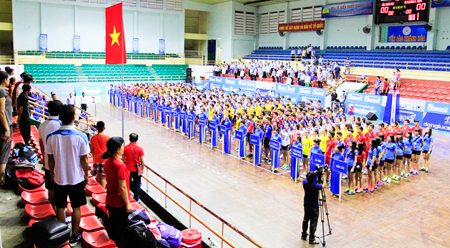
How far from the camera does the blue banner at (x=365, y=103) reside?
2039cm

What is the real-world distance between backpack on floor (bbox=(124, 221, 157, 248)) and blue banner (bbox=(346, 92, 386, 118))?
62.8 ft

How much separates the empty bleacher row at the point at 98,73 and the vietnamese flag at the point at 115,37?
25793 mm

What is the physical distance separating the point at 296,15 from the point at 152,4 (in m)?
16.0

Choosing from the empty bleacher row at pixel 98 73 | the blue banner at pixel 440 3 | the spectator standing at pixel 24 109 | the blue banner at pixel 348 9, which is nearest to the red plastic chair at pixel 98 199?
the spectator standing at pixel 24 109

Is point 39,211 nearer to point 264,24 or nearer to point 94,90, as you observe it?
point 94,90

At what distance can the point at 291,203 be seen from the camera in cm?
884

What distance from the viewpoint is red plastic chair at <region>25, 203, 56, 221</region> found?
497 cm

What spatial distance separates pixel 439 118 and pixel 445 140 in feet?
7.50

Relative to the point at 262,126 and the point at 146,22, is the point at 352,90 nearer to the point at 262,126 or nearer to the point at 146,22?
the point at 262,126

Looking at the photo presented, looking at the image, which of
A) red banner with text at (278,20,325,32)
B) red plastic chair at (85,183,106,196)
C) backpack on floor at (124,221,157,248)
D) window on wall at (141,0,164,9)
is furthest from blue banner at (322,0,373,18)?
backpack on floor at (124,221,157,248)

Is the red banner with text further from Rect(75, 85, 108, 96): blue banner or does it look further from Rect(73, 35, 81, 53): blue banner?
Rect(73, 35, 81, 53): blue banner

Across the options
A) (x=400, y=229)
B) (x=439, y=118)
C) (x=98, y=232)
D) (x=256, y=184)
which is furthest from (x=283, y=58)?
(x=98, y=232)

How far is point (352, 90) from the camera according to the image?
931 inches

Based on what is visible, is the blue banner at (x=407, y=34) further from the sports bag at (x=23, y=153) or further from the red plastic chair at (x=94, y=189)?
the sports bag at (x=23, y=153)
